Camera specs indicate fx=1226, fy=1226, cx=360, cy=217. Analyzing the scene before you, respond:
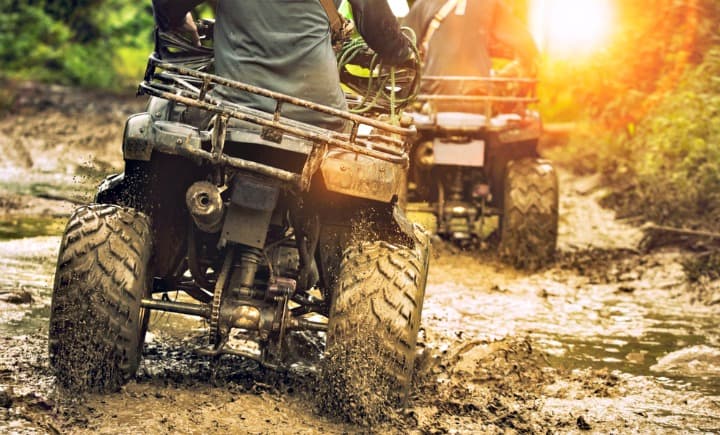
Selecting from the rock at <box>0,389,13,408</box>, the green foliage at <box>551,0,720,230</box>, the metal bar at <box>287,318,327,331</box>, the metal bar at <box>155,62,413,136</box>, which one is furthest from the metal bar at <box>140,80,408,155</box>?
the green foliage at <box>551,0,720,230</box>

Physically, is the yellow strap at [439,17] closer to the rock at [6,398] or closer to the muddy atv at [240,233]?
the muddy atv at [240,233]

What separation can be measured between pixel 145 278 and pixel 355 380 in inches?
38.5

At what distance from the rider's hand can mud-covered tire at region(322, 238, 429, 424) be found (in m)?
1.34

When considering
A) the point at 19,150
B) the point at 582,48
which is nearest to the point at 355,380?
the point at 19,150

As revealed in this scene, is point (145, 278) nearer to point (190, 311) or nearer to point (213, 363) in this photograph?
point (190, 311)

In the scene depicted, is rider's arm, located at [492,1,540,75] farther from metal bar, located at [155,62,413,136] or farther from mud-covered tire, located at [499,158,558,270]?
metal bar, located at [155,62,413,136]

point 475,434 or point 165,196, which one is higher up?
point 165,196

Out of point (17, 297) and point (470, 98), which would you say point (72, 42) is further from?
point (17, 297)

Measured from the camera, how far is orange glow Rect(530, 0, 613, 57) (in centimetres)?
1480

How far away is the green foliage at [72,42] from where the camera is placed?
2297 cm

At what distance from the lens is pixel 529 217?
9.73 meters

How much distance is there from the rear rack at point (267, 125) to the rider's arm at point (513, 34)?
17.6ft

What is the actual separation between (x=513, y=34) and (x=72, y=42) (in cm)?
1664

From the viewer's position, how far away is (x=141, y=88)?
487cm
